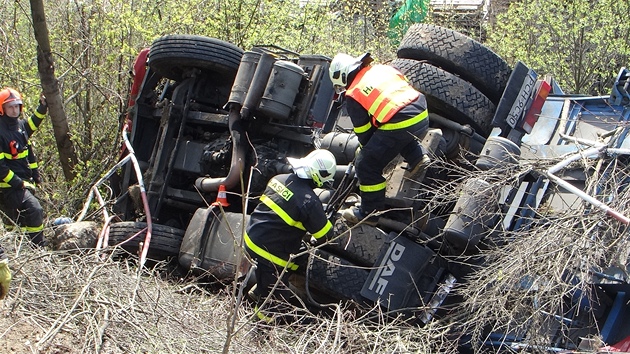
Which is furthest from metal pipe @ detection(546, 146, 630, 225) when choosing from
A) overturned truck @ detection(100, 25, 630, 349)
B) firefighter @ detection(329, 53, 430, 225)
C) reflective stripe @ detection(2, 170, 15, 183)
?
reflective stripe @ detection(2, 170, 15, 183)

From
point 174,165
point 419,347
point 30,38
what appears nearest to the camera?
point 419,347

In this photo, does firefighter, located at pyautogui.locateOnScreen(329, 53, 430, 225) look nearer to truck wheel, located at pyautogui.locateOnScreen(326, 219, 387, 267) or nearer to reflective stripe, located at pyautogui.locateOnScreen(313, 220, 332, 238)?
truck wheel, located at pyautogui.locateOnScreen(326, 219, 387, 267)

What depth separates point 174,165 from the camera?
662 cm

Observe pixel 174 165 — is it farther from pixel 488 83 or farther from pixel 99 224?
pixel 488 83

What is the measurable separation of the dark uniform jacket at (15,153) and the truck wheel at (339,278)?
3.21 m

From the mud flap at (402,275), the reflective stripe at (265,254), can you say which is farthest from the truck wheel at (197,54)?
the mud flap at (402,275)

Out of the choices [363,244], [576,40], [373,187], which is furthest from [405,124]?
[576,40]

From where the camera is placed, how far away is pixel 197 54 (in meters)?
6.52

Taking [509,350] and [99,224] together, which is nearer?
[509,350]

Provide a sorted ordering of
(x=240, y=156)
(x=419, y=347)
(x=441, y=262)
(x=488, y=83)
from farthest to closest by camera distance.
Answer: (x=240, y=156) < (x=488, y=83) < (x=441, y=262) < (x=419, y=347)

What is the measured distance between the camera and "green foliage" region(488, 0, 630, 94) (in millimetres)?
10281

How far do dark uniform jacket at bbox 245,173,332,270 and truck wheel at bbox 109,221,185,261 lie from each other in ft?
3.69

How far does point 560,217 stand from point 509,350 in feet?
2.86

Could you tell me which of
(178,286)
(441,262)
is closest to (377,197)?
(441,262)
